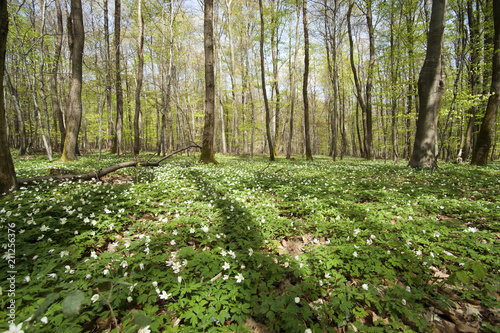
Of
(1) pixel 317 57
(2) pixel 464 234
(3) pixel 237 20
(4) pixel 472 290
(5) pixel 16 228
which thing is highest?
(3) pixel 237 20

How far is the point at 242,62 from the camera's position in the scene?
25.6 meters

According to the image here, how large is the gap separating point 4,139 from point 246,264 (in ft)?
18.5

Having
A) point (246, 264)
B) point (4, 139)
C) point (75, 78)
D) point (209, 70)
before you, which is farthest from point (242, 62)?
point (246, 264)

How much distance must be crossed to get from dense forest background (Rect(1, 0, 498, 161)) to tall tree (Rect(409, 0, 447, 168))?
0.84 meters

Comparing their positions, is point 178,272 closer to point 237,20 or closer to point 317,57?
point 237,20

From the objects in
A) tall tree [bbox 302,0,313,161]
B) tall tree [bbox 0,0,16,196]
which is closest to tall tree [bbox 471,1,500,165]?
tall tree [bbox 302,0,313,161]

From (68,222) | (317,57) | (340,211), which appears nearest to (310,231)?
(340,211)

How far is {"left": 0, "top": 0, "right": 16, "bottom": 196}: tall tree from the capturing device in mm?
3748

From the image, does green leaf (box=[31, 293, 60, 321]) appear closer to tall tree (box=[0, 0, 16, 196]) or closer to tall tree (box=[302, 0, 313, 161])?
tall tree (box=[0, 0, 16, 196])

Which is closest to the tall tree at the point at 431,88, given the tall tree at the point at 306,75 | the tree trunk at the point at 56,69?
the tall tree at the point at 306,75

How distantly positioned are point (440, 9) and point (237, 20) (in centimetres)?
2332

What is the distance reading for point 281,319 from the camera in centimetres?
184

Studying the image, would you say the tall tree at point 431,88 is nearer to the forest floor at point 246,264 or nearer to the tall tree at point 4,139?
the forest floor at point 246,264

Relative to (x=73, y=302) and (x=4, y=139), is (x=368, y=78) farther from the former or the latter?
(x=4, y=139)
